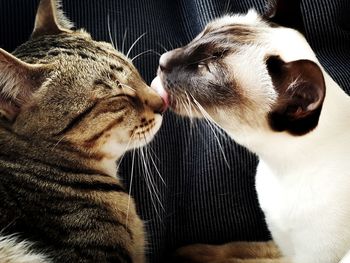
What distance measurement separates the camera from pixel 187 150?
5.09 ft

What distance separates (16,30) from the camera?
1519 mm

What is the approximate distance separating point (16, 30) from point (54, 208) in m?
0.71

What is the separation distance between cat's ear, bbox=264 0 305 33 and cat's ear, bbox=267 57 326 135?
18cm

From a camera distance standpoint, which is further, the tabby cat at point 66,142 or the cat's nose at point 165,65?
the cat's nose at point 165,65

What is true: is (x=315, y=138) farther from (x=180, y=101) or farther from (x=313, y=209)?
(x=180, y=101)

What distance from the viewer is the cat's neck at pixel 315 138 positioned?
115cm

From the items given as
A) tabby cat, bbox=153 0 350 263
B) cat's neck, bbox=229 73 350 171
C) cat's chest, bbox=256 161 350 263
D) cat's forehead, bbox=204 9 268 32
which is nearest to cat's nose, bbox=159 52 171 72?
tabby cat, bbox=153 0 350 263

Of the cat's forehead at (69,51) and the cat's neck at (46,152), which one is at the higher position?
the cat's forehead at (69,51)

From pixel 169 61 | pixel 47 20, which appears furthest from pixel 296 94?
pixel 47 20

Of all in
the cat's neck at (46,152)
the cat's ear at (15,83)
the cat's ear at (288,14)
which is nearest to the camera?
the cat's ear at (15,83)

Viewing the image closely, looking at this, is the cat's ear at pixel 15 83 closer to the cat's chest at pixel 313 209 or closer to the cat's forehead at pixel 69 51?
the cat's forehead at pixel 69 51

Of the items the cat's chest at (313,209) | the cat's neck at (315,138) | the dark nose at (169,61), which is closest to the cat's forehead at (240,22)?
the dark nose at (169,61)

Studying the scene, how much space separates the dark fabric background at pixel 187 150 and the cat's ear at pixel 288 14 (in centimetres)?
40

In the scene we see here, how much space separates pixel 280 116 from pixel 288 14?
0.98ft
